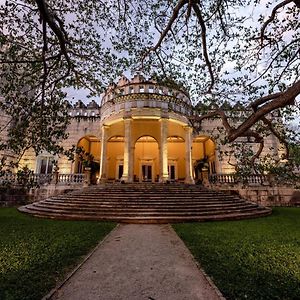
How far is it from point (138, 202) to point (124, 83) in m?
13.6

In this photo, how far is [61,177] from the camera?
19.0 metres

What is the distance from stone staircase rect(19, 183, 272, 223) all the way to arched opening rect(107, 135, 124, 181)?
12.1m

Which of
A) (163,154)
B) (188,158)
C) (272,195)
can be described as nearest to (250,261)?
(163,154)

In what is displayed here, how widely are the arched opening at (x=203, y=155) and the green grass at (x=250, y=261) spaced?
18.2 metres

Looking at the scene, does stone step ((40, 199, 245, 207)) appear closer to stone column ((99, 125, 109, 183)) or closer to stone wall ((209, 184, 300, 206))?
stone wall ((209, 184, 300, 206))

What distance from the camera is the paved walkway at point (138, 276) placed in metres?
2.63

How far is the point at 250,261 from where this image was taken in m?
3.79

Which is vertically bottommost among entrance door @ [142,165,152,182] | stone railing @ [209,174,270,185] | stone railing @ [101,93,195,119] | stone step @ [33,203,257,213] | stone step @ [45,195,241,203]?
stone step @ [33,203,257,213]

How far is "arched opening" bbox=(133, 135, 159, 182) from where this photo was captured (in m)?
24.7

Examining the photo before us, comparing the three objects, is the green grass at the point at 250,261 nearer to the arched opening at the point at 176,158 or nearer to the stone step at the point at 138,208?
the stone step at the point at 138,208

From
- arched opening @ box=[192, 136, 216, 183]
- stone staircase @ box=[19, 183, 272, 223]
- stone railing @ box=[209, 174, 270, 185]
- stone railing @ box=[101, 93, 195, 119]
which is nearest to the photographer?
stone staircase @ box=[19, 183, 272, 223]

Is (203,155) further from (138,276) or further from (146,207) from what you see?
(138,276)

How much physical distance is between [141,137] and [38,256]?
63.1 ft

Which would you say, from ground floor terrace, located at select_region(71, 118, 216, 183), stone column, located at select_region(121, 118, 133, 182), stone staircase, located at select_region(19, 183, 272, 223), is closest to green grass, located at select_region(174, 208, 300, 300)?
stone staircase, located at select_region(19, 183, 272, 223)
